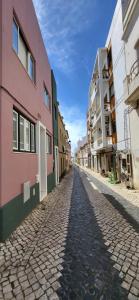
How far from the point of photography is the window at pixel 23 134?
498 cm

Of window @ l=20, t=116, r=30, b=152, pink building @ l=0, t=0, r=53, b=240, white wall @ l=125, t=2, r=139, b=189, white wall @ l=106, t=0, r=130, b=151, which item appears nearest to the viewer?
pink building @ l=0, t=0, r=53, b=240

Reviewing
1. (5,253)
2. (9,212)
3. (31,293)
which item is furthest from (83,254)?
(9,212)

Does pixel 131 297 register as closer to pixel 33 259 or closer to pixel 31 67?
pixel 33 259

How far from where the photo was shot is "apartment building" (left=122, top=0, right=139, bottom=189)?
902 cm

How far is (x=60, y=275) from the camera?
104 inches

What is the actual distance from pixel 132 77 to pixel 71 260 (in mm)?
9975

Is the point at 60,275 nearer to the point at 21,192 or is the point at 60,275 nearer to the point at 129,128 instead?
the point at 21,192

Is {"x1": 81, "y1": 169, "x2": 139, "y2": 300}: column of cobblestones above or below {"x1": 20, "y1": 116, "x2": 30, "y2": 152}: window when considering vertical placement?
below

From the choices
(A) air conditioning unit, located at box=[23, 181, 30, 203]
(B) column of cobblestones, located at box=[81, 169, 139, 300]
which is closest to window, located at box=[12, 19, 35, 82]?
(A) air conditioning unit, located at box=[23, 181, 30, 203]

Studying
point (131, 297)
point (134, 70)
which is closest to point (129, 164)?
point (134, 70)

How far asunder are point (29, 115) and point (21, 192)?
9.56 ft

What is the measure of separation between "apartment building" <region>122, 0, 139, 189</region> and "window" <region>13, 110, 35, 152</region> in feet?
19.2

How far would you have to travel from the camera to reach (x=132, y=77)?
9766mm

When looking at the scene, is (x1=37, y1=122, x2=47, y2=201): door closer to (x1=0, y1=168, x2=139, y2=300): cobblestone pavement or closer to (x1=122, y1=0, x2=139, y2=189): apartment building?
(x1=0, y1=168, x2=139, y2=300): cobblestone pavement
